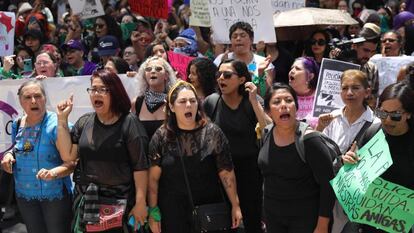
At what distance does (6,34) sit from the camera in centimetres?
779

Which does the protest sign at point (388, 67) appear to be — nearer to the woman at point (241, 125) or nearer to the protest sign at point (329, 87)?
the protest sign at point (329, 87)

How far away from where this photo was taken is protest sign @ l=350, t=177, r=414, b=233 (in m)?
3.95

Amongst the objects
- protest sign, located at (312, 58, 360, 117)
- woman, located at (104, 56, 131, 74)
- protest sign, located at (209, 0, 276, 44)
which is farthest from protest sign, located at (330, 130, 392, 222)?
woman, located at (104, 56, 131, 74)

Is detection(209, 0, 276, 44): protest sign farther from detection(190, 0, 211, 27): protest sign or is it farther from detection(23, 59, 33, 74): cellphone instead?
detection(23, 59, 33, 74): cellphone

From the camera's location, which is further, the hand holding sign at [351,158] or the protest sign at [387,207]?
the hand holding sign at [351,158]

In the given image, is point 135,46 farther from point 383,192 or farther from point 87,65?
point 383,192

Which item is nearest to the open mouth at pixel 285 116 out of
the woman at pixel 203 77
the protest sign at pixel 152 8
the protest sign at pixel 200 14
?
the woman at pixel 203 77

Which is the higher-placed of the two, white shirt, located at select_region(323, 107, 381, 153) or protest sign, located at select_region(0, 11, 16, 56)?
protest sign, located at select_region(0, 11, 16, 56)

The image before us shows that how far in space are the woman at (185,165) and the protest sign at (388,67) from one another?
2254mm

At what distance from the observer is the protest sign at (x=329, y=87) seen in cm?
531

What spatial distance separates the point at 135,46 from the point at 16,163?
3.67 metres

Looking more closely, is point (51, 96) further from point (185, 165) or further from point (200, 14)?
point (200, 14)

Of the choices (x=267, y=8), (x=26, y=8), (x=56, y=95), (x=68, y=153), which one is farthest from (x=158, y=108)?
(x=26, y=8)

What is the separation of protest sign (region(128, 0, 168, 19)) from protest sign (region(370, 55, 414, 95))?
3.36 meters
